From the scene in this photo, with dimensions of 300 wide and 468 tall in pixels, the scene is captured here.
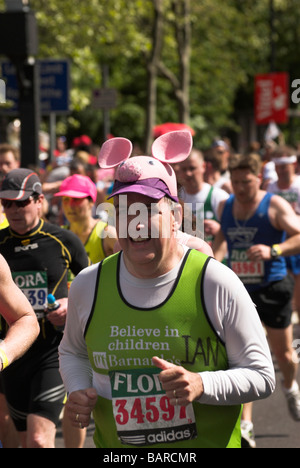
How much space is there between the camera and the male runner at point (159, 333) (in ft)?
10.3

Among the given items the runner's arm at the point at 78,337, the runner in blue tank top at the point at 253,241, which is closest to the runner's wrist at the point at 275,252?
the runner in blue tank top at the point at 253,241

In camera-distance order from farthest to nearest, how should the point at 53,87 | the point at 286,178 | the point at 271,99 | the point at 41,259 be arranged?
the point at 271,99 < the point at 53,87 < the point at 286,178 < the point at 41,259

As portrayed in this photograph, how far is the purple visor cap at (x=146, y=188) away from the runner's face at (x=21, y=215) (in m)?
2.12

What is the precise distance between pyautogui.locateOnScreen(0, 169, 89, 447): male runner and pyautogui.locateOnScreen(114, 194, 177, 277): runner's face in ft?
6.83

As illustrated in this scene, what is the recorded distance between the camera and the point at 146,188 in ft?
10.4

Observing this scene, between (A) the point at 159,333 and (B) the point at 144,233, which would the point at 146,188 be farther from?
(A) the point at 159,333

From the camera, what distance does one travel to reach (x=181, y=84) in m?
27.8

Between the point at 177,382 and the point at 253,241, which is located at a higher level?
the point at 177,382

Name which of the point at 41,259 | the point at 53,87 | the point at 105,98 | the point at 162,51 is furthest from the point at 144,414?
the point at 162,51

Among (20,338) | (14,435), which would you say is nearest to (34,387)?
(14,435)

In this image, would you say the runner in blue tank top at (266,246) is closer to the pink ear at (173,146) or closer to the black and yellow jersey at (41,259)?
the black and yellow jersey at (41,259)

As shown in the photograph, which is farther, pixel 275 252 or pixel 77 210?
pixel 275 252

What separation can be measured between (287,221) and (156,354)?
3960mm

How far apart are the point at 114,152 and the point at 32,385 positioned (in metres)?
2.27
